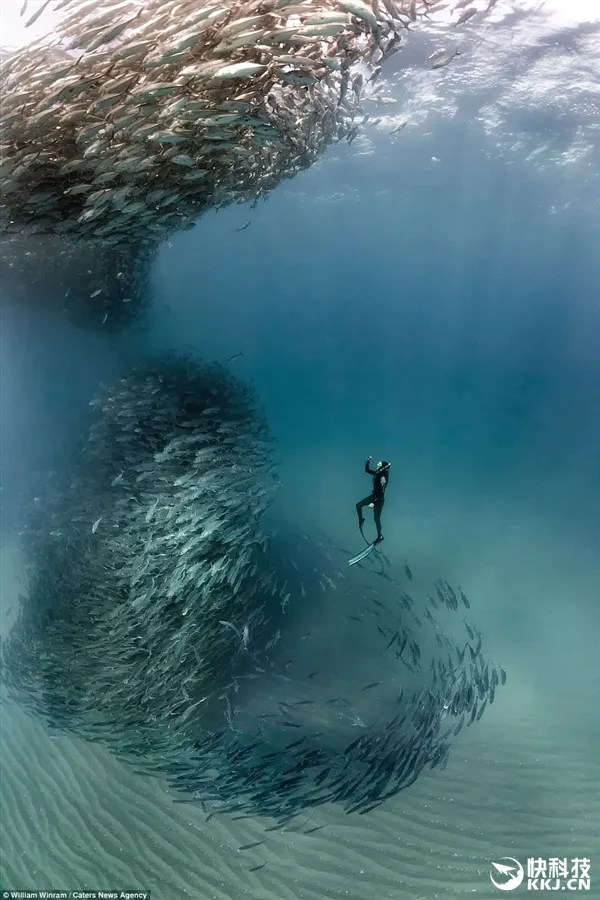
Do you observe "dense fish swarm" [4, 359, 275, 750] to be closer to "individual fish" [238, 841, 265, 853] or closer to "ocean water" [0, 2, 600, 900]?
"ocean water" [0, 2, 600, 900]

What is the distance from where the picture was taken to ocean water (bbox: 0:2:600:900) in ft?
14.1

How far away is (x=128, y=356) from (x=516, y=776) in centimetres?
587

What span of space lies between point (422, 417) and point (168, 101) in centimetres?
690

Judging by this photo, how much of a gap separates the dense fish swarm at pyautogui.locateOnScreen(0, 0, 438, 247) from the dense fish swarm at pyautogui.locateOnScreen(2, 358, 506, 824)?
1954mm

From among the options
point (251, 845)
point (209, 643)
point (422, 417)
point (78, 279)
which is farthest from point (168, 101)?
point (422, 417)

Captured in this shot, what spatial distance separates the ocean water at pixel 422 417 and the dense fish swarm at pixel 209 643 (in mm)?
227

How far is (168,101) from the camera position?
323 cm

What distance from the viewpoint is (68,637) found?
4.68m

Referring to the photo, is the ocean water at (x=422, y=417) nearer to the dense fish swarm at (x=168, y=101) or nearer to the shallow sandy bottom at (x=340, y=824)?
the shallow sandy bottom at (x=340, y=824)

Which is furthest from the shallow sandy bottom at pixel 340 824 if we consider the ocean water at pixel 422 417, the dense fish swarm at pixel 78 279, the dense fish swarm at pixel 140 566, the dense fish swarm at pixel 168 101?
the dense fish swarm at pixel 168 101

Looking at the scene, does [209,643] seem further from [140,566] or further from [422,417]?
[422,417]

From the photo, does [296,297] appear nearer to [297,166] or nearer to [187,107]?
[297,166]

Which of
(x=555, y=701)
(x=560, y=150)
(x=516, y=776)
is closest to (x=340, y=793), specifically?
(x=516, y=776)

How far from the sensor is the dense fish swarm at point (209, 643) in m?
4.32
